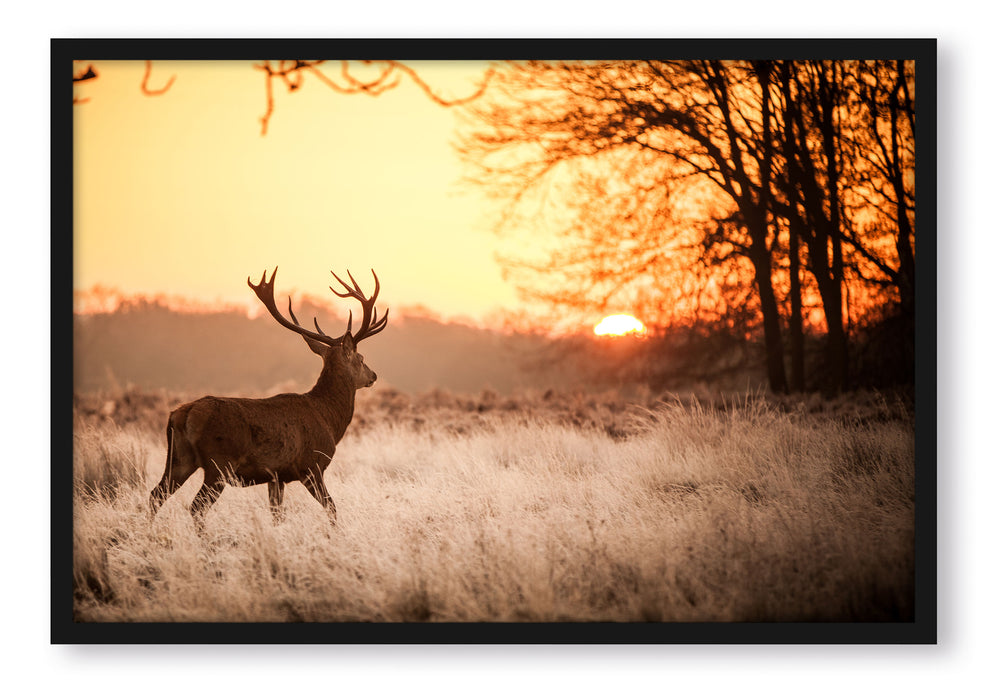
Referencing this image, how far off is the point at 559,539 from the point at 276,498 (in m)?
2.08

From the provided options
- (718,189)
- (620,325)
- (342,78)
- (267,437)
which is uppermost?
(342,78)

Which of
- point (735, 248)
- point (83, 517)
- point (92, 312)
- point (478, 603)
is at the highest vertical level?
point (735, 248)

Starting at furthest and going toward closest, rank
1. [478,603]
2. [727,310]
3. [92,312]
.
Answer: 1. [727,310]
2. [92,312]
3. [478,603]

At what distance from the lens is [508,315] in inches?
269

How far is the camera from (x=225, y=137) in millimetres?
5473

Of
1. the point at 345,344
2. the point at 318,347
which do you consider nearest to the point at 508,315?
the point at 345,344

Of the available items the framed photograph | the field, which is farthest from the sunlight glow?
the field

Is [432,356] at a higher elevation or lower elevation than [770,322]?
lower

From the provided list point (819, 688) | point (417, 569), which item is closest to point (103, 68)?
point (417, 569)

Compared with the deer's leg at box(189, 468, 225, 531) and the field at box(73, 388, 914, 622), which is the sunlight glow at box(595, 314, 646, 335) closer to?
the field at box(73, 388, 914, 622)

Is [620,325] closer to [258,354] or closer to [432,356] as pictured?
[432,356]

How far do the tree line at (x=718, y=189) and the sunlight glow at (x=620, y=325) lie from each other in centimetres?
17
